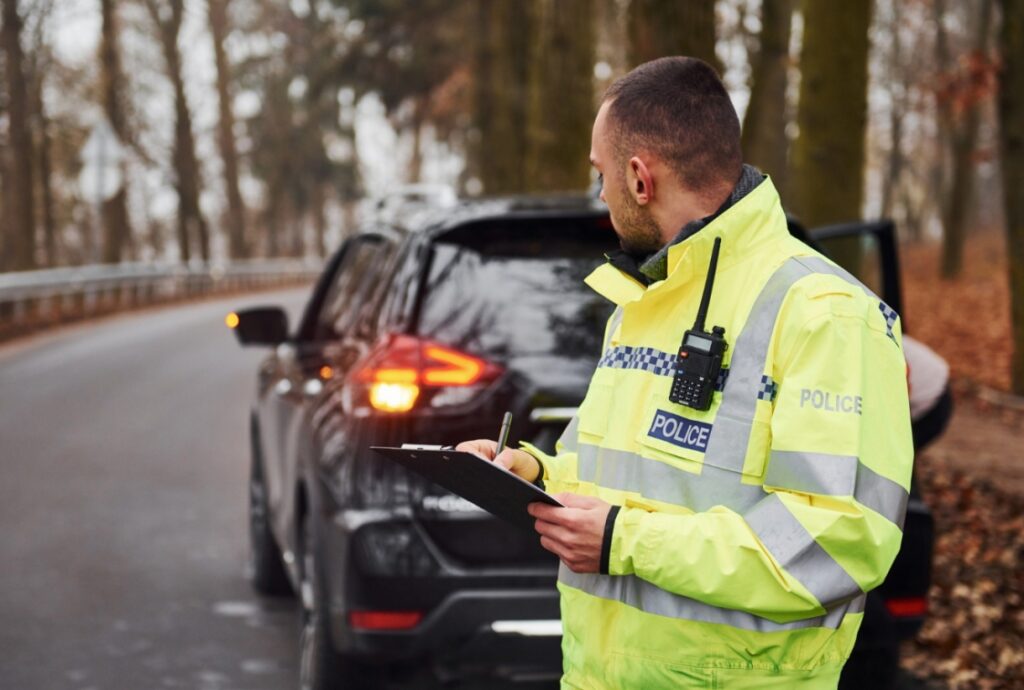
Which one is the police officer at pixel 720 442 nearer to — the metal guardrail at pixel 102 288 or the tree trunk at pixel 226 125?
the metal guardrail at pixel 102 288

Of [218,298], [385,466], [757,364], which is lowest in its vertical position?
[218,298]

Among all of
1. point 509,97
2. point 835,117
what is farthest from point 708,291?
point 509,97

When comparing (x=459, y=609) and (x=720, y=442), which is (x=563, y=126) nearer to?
(x=459, y=609)

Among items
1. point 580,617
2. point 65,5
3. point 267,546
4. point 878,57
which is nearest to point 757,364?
point 580,617

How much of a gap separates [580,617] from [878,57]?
41.7 m

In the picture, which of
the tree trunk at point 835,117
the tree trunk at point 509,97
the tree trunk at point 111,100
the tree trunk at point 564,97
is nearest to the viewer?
the tree trunk at point 835,117

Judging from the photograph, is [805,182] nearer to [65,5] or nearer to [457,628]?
[457,628]

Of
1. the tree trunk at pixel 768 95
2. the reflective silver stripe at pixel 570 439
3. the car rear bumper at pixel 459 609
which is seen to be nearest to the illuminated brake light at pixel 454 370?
the car rear bumper at pixel 459 609

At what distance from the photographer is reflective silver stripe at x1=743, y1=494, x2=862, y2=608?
2.21 metres

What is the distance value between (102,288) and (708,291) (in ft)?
92.3

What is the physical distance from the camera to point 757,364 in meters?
2.33

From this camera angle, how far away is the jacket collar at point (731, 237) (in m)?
2.43

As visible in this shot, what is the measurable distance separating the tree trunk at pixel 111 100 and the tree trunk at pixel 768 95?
16.4 meters

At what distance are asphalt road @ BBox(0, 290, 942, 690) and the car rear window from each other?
1.81 m
